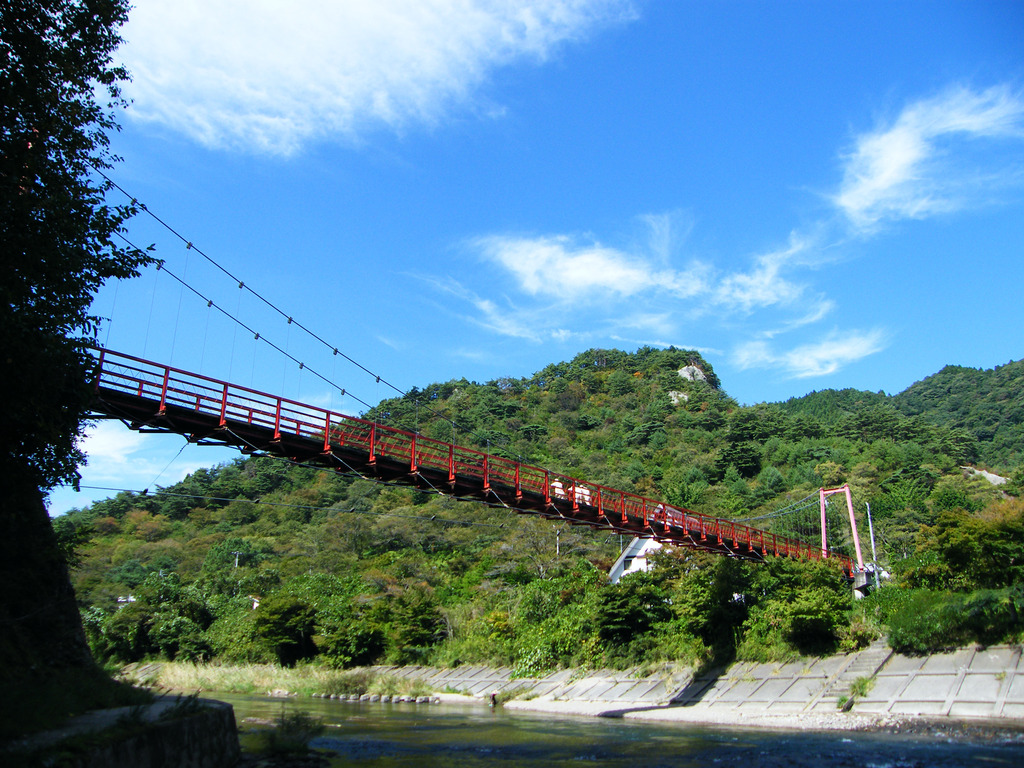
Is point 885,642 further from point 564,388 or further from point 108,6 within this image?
point 564,388

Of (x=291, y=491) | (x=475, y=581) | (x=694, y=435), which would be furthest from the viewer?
(x=694, y=435)

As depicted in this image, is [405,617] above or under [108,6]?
under

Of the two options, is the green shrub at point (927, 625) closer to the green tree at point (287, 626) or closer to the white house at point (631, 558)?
the white house at point (631, 558)

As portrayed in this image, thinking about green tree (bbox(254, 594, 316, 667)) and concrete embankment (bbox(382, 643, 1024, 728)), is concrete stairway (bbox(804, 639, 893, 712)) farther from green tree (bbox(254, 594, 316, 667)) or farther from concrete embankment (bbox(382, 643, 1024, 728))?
Answer: green tree (bbox(254, 594, 316, 667))

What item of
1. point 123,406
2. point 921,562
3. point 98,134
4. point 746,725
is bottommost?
point 746,725

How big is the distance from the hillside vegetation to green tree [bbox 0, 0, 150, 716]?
54.9 inches

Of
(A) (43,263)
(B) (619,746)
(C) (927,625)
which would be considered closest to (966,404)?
(C) (927,625)

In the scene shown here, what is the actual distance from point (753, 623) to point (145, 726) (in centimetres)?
2226

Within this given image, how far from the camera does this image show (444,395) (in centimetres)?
11581

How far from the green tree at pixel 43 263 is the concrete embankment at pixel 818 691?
1802 centimetres

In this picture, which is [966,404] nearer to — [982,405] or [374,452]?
[982,405]

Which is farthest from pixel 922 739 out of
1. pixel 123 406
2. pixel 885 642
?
pixel 123 406

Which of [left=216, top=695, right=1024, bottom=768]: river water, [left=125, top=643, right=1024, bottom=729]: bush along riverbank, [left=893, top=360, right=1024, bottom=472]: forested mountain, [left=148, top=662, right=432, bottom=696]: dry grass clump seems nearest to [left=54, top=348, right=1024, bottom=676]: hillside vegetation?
[left=125, top=643, right=1024, bottom=729]: bush along riverbank

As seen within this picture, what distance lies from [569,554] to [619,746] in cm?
2983
